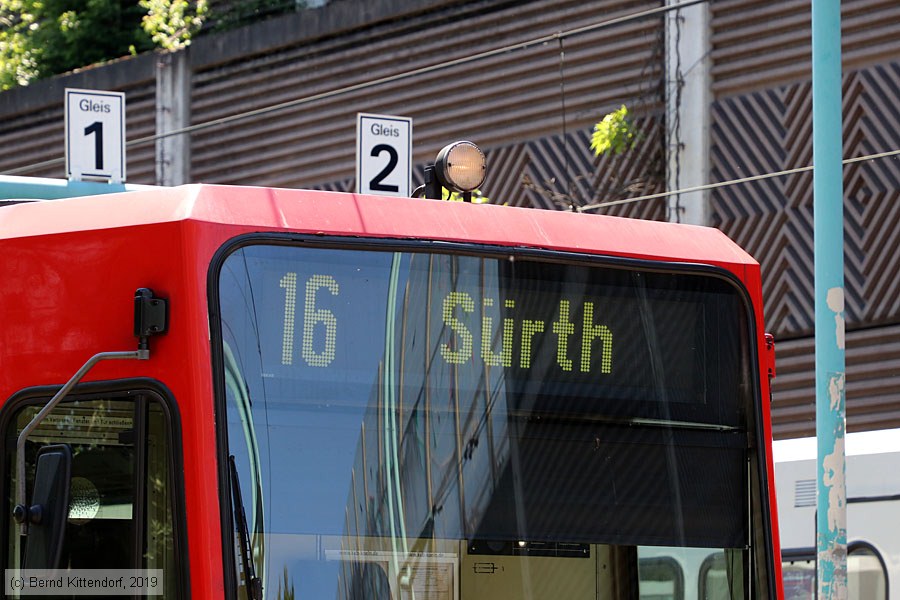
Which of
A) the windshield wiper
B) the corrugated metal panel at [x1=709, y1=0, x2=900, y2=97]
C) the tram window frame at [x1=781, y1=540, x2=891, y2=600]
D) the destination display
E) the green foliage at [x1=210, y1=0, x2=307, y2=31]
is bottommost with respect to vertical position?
the tram window frame at [x1=781, y1=540, x2=891, y2=600]

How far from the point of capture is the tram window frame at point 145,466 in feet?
14.7

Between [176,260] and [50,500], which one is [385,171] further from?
[50,500]

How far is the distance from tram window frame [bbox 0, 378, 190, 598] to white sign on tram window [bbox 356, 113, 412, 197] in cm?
533

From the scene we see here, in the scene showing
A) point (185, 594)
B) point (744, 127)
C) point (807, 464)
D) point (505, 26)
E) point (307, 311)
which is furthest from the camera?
point (505, 26)

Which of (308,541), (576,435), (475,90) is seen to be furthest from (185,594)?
(475,90)

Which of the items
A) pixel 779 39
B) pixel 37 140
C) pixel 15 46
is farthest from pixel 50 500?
pixel 15 46

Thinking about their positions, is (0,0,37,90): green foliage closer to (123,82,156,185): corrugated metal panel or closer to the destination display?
(123,82,156,185): corrugated metal panel

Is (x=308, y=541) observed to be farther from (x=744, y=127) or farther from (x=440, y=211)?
(x=744, y=127)

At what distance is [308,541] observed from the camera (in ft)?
14.9

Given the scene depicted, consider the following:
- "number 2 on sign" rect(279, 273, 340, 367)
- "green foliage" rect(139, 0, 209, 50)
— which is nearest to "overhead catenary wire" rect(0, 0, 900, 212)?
"green foliage" rect(139, 0, 209, 50)

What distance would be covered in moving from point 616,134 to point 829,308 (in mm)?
8375

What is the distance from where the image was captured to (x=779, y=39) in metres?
14.8

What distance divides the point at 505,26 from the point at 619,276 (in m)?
12.1

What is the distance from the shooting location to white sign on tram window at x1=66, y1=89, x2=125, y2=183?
1144 centimetres
